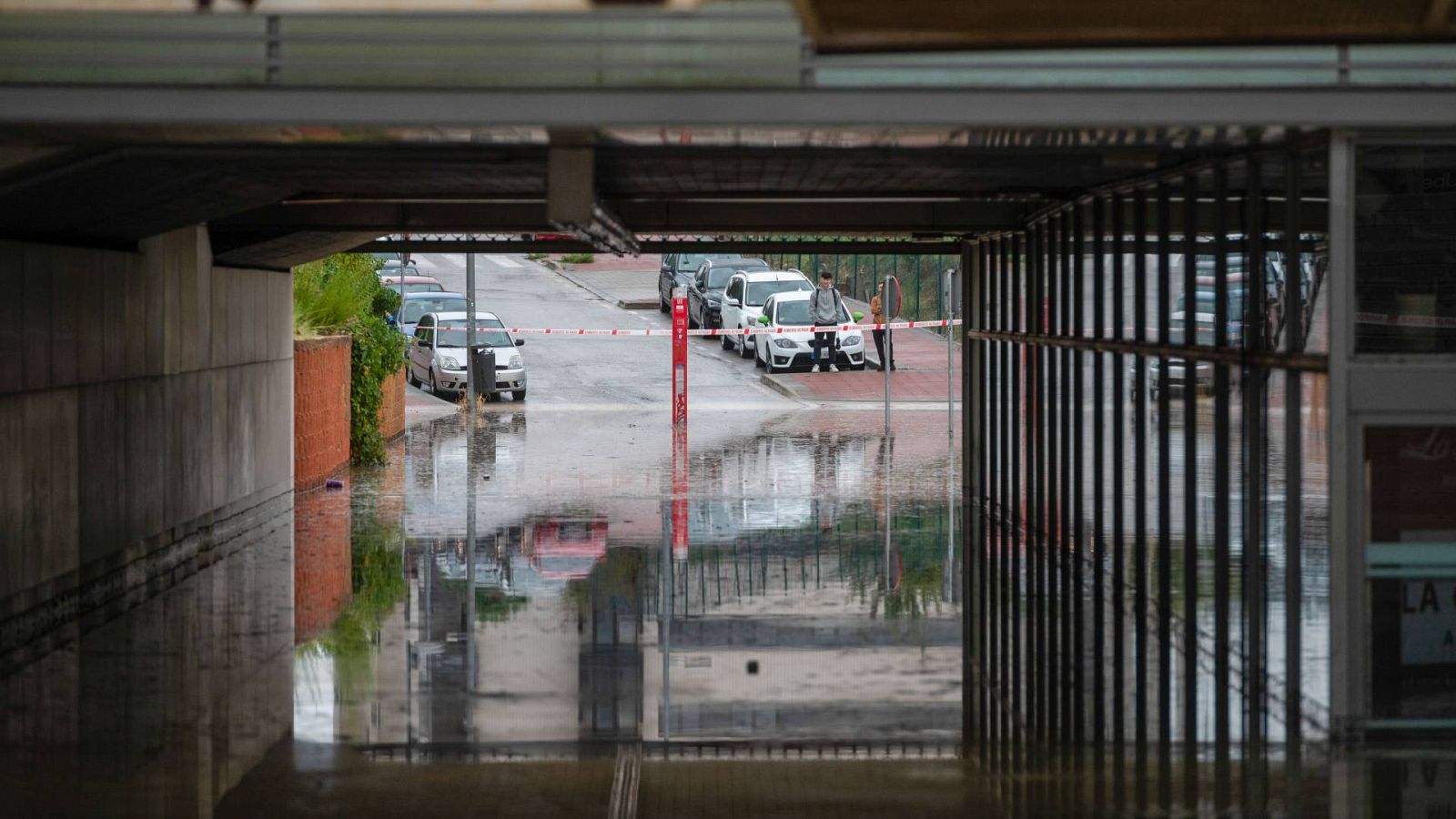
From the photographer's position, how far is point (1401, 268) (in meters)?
20.9

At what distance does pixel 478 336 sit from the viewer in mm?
34125

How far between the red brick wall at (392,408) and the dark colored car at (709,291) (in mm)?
12147

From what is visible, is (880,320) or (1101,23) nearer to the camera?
(1101,23)

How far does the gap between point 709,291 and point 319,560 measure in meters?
26.6

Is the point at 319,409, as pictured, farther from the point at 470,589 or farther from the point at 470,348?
the point at 470,348

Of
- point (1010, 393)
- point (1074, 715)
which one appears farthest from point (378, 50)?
point (1010, 393)

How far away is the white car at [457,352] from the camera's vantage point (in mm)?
33750

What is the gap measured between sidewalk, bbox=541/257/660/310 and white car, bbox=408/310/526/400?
41.4 feet

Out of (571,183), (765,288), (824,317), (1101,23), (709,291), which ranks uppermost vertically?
(709,291)

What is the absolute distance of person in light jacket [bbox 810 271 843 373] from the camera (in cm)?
3459

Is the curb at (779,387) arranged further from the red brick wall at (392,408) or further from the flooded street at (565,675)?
the flooded street at (565,675)

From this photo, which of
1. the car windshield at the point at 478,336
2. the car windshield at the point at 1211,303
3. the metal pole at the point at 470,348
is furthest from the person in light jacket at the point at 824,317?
the car windshield at the point at 1211,303

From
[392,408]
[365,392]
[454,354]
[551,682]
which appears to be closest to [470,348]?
[454,354]

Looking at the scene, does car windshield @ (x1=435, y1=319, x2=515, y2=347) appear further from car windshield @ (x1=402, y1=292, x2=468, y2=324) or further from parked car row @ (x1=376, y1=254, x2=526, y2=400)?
car windshield @ (x1=402, y1=292, x2=468, y2=324)
